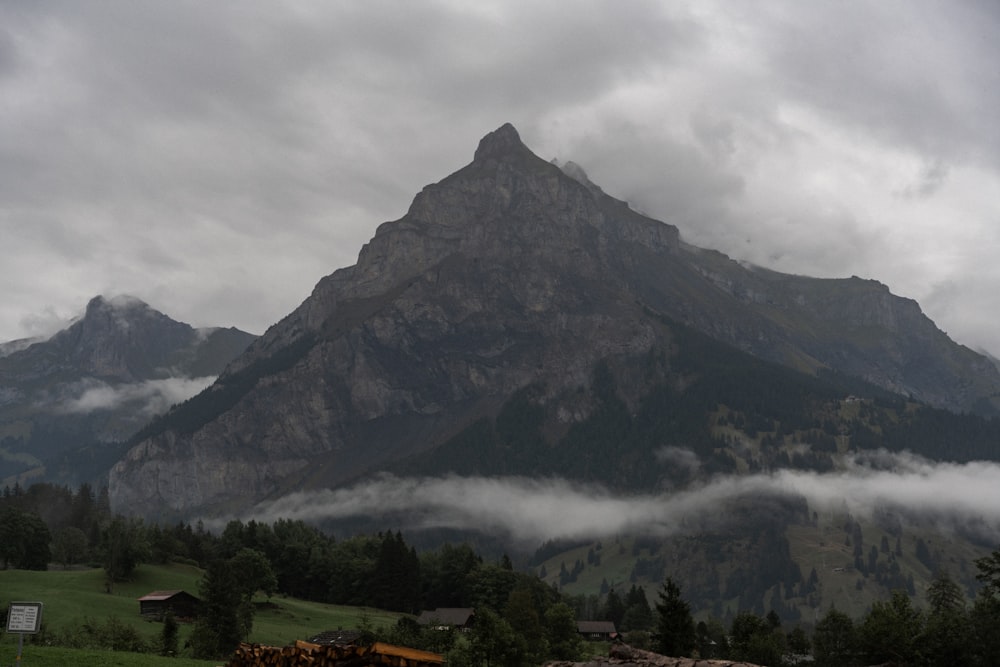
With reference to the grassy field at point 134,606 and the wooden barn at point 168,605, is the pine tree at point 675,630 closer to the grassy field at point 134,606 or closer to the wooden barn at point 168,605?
the grassy field at point 134,606

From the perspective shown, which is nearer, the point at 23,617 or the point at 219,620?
the point at 23,617

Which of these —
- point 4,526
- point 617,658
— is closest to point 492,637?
point 617,658

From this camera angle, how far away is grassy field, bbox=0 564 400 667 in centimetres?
11956

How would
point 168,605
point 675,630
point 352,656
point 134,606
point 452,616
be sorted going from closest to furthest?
point 352,656, point 675,630, point 134,606, point 168,605, point 452,616

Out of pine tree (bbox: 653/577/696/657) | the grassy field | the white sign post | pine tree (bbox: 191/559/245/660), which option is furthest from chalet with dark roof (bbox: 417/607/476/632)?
the white sign post

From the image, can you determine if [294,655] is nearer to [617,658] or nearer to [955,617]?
[617,658]

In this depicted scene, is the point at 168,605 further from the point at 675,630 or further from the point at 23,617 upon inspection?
the point at 23,617

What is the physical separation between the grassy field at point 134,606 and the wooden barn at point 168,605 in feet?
5.94

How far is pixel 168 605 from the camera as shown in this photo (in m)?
139

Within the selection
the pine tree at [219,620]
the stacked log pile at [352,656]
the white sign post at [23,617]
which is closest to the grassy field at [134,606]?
Answer: the pine tree at [219,620]

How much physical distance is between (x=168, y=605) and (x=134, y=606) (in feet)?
15.2

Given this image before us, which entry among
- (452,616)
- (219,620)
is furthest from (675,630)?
(452,616)

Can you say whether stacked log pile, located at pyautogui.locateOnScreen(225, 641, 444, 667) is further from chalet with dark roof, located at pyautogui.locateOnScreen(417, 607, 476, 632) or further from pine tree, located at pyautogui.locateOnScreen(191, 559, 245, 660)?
chalet with dark roof, located at pyautogui.locateOnScreen(417, 607, 476, 632)

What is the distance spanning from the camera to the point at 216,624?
10856 centimetres
